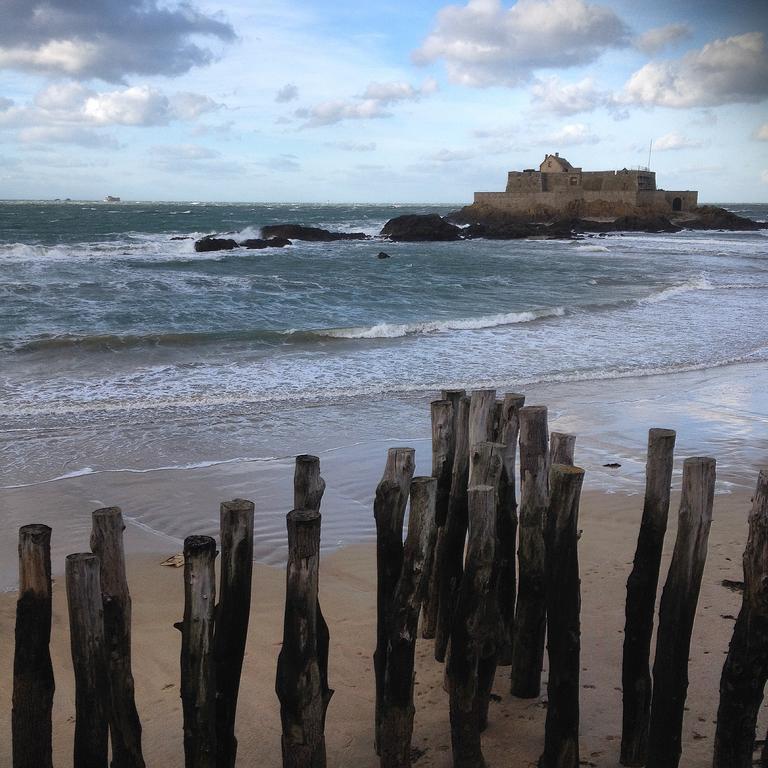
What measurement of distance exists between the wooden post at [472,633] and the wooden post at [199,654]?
1.02m

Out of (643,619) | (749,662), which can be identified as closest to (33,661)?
(643,619)

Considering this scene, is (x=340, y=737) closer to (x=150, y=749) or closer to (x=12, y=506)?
(x=150, y=749)

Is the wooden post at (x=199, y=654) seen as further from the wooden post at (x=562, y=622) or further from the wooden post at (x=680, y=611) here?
the wooden post at (x=680, y=611)

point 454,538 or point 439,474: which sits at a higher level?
point 439,474

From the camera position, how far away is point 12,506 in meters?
7.21

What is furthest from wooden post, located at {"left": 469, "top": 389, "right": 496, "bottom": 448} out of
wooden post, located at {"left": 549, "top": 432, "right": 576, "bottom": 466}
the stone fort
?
the stone fort

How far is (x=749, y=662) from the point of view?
3.35 metres

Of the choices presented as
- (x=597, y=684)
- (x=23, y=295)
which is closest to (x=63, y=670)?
(x=597, y=684)

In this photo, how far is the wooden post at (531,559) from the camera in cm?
418

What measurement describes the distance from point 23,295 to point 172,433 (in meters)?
16.2

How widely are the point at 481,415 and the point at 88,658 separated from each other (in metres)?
2.39

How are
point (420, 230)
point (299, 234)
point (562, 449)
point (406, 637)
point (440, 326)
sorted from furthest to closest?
point (420, 230) → point (299, 234) → point (440, 326) → point (562, 449) → point (406, 637)

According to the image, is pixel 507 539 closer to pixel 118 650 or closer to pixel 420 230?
pixel 118 650

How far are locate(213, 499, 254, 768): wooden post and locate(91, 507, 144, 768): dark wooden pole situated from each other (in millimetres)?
334
